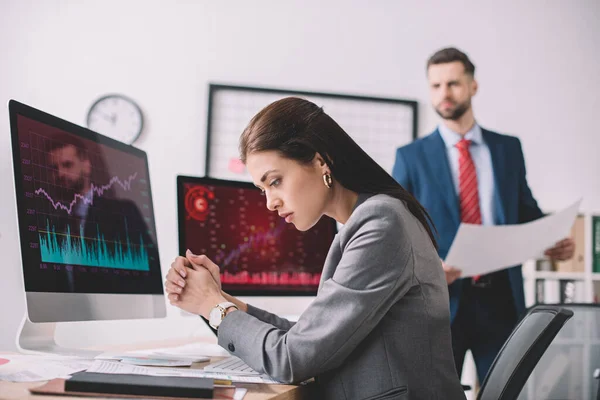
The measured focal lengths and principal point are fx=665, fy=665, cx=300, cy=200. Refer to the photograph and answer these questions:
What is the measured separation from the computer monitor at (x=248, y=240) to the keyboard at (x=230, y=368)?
50 centimetres

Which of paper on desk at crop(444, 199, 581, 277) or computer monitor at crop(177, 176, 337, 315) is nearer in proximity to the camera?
computer monitor at crop(177, 176, 337, 315)

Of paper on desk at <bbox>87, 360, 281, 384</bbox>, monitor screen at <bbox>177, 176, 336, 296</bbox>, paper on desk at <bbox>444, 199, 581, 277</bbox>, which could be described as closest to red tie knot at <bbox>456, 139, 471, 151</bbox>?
paper on desk at <bbox>444, 199, 581, 277</bbox>

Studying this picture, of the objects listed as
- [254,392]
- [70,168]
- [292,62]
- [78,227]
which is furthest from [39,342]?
[292,62]

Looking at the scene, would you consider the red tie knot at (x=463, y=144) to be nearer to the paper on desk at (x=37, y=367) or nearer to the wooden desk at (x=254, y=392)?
the wooden desk at (x=254, y=392)

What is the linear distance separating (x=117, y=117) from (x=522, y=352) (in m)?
2.96

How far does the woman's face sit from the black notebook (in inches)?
19.8

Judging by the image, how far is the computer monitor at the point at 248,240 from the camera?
186cm

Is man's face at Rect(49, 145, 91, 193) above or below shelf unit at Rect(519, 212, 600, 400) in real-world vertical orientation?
above

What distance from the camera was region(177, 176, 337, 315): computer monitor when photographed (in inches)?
73.2

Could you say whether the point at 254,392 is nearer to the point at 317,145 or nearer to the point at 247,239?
the point at 317,145

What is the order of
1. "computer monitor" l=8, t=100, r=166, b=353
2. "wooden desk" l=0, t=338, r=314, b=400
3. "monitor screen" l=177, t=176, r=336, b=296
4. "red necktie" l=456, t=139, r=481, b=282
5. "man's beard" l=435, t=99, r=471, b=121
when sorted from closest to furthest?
"wooden desk" l=0, t=338, r=314, b=400, "computer monitor" l=8, t=100, r=166, b=353, "monitor screen" l=177, t=176, r=336, b=296, "red necktie" l=456, t=139, r=481, b=282, "man's beard" l=435, t=99, r=471, b=121

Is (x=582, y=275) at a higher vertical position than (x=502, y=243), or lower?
lower

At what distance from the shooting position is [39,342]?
141 cm

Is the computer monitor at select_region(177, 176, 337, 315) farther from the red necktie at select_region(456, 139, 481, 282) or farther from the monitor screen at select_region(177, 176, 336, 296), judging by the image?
the red necktie at select_region(456, 139, 481, 282)
